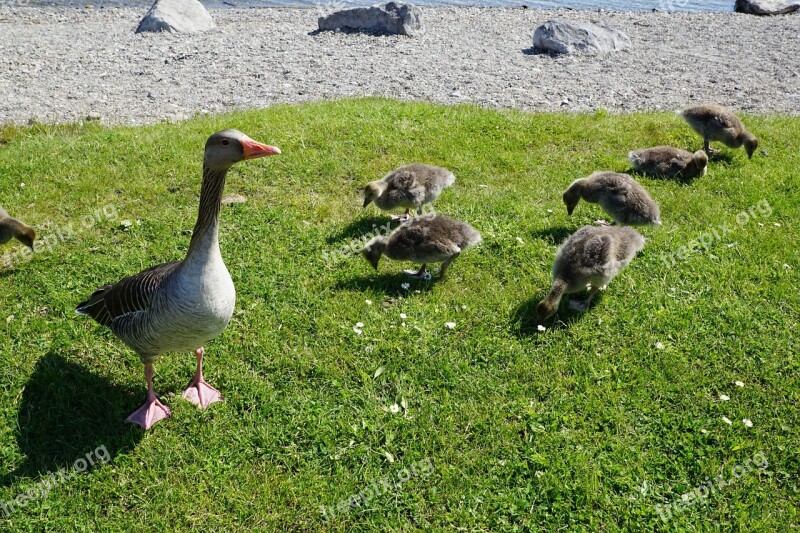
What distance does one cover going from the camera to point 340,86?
1512 centimetres

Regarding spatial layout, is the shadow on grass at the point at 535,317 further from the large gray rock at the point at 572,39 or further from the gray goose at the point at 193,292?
the large gray rock at the point at 572,39

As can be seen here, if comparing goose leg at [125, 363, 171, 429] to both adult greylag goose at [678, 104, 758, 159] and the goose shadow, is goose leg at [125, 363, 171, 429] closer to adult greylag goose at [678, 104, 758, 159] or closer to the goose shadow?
adult greylag goose at [678, 104, 758, 159]

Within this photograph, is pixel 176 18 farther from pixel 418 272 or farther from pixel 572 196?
pixel 418 272

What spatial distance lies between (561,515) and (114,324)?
3.94m

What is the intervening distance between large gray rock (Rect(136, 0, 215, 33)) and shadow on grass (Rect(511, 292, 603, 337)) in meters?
17.8

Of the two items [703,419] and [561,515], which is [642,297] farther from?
[561,515]

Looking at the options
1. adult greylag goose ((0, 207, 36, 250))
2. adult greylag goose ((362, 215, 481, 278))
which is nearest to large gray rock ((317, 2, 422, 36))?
adult greylag goose ((362, 215, 481, 278))

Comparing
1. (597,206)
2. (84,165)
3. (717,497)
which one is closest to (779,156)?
(597,206)

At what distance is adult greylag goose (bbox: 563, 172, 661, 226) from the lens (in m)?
7.95

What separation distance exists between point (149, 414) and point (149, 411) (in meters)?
0.03

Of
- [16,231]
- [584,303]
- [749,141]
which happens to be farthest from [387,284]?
[749,141]

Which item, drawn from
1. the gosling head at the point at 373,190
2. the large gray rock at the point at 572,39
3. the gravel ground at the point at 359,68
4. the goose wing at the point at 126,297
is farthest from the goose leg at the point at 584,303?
the large gray rock at the point at 572,39

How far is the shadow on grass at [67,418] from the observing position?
15.9 ft

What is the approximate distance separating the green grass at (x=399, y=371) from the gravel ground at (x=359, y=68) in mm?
5138
